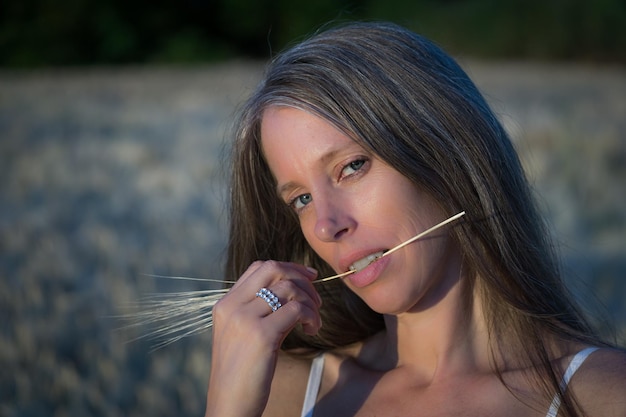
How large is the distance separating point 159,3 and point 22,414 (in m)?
30.2

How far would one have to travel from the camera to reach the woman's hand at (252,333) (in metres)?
2.28

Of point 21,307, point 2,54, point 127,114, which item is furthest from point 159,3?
point 21,307

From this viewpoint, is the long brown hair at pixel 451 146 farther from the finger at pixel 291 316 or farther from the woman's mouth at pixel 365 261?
the finger at pixel 291 316

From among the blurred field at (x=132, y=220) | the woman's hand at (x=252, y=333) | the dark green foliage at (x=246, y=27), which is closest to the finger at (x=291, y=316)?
the woman's hand at (x=252, y=333)

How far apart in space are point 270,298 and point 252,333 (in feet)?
0.35

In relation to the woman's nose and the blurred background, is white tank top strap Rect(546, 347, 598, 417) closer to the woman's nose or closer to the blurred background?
the woman's nose

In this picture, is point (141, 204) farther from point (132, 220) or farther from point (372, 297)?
point (372, 297)

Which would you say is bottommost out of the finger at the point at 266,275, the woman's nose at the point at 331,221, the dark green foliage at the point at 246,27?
the finger at the point at 266,275

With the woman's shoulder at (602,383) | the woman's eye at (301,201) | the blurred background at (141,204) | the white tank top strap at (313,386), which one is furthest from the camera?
the blurred background at (141,204)

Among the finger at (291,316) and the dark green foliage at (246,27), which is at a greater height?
the dark green foliage at (246,27)

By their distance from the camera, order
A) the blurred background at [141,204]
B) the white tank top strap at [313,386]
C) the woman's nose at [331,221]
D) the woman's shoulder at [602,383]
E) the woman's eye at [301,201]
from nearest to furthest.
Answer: the woman's shoulder at [602,383], the woman's nose at [331,221], the woman's eye at [301,201], the white tank top strap at [313,386], the blurred background at [141,204]

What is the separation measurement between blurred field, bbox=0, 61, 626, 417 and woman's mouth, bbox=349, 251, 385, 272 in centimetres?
99

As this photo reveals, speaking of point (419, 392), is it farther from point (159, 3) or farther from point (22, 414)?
point (159, 3)

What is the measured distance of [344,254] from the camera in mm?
2322
